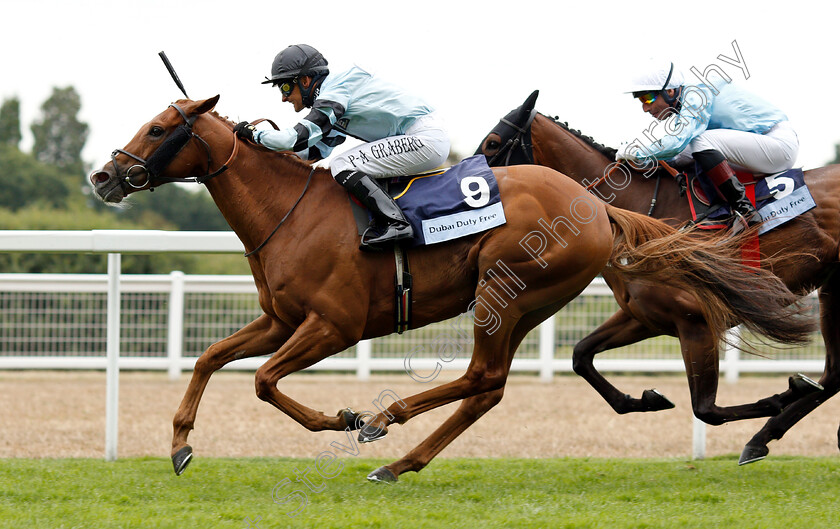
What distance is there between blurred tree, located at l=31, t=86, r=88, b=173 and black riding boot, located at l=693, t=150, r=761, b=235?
3267 cm

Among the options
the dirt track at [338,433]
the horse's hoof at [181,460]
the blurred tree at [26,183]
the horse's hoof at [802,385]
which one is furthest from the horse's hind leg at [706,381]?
the blurred tree at [26,183]

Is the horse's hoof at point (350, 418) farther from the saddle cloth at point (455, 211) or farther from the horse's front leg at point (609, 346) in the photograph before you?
the horse's front leg at point (609, 346)

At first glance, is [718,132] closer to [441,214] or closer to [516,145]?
[516,145]

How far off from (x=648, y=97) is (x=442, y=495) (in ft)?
7.84

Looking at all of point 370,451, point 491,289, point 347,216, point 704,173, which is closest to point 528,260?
point 491,289

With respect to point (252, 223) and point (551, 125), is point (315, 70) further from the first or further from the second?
point (551, 125)

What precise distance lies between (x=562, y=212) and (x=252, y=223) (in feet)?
4.91

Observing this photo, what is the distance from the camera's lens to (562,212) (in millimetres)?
4367

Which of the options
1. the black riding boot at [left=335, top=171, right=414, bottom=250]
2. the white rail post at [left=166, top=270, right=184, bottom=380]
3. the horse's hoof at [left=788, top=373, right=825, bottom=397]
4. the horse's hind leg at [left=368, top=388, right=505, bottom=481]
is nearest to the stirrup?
the black riding boot at [left=335, top=171, right=414, bottom=250]

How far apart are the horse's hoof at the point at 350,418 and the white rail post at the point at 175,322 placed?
5.67 metres

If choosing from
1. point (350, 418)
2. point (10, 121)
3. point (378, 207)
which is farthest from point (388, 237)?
point (10, 121)

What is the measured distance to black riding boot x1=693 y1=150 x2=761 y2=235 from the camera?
4.75 m

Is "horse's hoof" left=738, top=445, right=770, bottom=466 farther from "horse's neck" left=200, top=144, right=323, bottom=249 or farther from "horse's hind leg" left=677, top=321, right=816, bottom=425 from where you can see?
Answer: "horse's neck" left=200, top=144, right=323, bottom=249

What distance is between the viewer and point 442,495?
4.27 m
